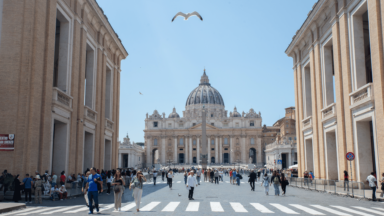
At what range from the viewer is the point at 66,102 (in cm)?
2231

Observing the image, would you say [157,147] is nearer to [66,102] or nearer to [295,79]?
[295,79]

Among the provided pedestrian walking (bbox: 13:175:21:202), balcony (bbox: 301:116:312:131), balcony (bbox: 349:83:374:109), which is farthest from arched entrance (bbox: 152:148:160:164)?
pedestrian walking (bbox: 13:175:21:202)

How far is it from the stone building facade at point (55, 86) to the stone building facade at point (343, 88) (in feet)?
51.6

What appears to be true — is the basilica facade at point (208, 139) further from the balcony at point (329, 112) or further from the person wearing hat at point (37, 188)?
the person wearing hat at point (37, 188)

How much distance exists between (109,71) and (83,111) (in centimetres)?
969

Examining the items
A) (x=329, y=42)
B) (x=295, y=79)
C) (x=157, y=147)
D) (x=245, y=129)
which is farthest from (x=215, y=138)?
(x=329, y=42)

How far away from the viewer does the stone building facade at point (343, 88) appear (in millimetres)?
18984

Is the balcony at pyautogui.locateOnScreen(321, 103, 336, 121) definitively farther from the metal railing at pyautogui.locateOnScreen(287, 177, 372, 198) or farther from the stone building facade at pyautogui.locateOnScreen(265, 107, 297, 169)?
the stone building facade at pyautogui.locateOnScreen(265, 107, 297, 169)

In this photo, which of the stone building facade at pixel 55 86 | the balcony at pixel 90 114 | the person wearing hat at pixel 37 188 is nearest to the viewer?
the person wearing hat at pixel 37 188

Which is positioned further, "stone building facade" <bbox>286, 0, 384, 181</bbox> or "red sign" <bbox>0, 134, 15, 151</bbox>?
"stone building facade" <bbox>286, 0, 384, 181</bbox>

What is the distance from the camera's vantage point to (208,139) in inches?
5408

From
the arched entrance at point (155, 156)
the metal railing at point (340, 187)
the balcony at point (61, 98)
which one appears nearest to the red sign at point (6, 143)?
the balcony at point (61, 98)

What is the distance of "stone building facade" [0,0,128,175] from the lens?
17516 mm

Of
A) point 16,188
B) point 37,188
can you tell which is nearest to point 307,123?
point 37,188
